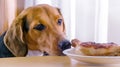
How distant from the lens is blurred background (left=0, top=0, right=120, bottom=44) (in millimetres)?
2084

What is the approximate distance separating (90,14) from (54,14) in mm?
614

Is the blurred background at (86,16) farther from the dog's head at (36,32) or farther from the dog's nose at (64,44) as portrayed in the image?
the dog's nose at (64,44)

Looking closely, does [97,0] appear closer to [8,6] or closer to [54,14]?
[54,14]

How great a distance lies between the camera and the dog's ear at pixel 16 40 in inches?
60.6

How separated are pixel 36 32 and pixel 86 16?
2.44 ft

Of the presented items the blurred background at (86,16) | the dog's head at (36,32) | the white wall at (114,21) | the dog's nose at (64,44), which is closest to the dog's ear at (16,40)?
the dog's head at (36,32)

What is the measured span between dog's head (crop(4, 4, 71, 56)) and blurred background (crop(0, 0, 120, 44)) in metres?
0.53

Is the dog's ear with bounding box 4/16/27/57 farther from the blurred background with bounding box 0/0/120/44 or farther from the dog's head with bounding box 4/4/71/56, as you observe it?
the blurred background with bounding box 0/0/120/44

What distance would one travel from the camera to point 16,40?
1.58 m

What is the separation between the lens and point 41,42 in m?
1.58

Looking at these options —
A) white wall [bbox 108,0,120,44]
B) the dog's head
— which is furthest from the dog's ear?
white wall [bbox 108,0,120,44]

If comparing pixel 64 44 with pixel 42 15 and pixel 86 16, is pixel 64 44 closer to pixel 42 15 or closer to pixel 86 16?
pixel 42 15

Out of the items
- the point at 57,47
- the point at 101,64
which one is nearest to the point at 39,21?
the point at 57,47

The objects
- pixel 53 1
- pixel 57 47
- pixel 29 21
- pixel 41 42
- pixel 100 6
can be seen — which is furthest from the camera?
pixel 53 1
